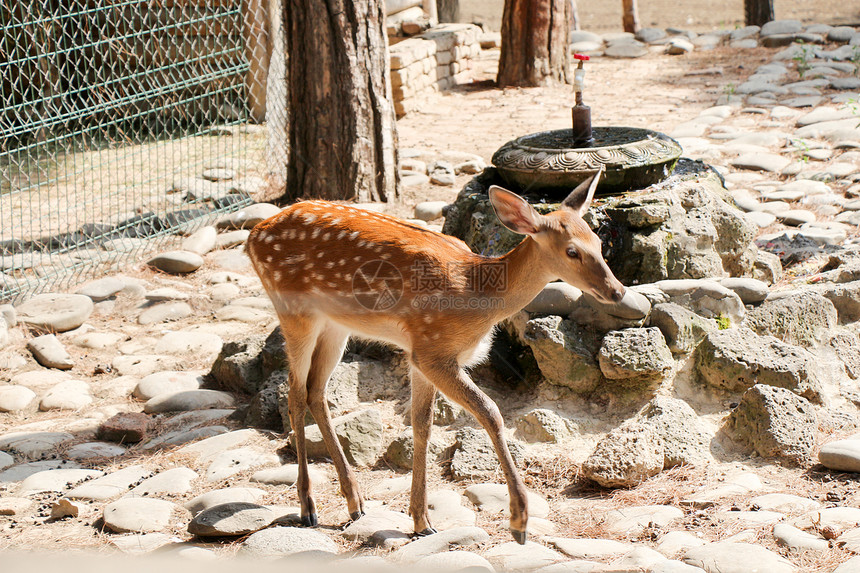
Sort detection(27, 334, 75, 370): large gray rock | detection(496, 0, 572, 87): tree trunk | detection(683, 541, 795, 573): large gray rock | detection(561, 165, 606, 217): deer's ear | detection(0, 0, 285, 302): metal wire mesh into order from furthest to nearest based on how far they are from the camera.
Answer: detection(496, 0, 572, 87): tree trunk, detection(0, 0, 285, 302): metal wire mesh, detection(27, 334, 75, 370): large gray rock, detection(561, 165, 606, 217): deer's ear, detection(683, 541, 795, 573): large gray rock

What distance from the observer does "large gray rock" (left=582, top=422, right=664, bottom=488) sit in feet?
14.1

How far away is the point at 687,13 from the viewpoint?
19688 mm

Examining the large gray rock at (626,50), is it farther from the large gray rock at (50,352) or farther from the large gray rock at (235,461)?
the large gray rock at (235,461)

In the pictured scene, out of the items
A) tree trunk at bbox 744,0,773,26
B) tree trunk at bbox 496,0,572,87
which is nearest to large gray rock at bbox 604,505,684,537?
tree trunk at bbox 496,0,572,87

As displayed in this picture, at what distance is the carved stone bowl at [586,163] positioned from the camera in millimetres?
5320

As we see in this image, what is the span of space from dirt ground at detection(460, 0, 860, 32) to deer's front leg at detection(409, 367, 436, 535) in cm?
1546

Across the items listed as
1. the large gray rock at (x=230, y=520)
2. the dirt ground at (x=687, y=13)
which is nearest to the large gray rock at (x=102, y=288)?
the large gray rock at (x=230, y=520)

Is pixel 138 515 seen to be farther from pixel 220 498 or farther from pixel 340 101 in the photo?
pixel 340 101

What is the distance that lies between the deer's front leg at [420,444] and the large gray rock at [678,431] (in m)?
1.19

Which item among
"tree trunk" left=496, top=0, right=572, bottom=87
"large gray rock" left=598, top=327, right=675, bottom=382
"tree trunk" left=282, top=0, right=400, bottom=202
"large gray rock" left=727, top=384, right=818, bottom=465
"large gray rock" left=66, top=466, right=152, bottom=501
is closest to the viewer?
"large gray rock" left=727, top=384, right=818, bottom=465

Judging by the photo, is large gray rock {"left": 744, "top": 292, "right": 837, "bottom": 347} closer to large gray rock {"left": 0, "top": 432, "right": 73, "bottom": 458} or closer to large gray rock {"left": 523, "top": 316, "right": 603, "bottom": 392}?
large gray rock {"left": 523, "top": 316, "right": 603, "bottom": 392}

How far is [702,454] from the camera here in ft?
14.9

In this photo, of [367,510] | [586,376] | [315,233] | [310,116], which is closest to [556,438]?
[586,376]

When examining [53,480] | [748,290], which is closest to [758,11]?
[748,290]
